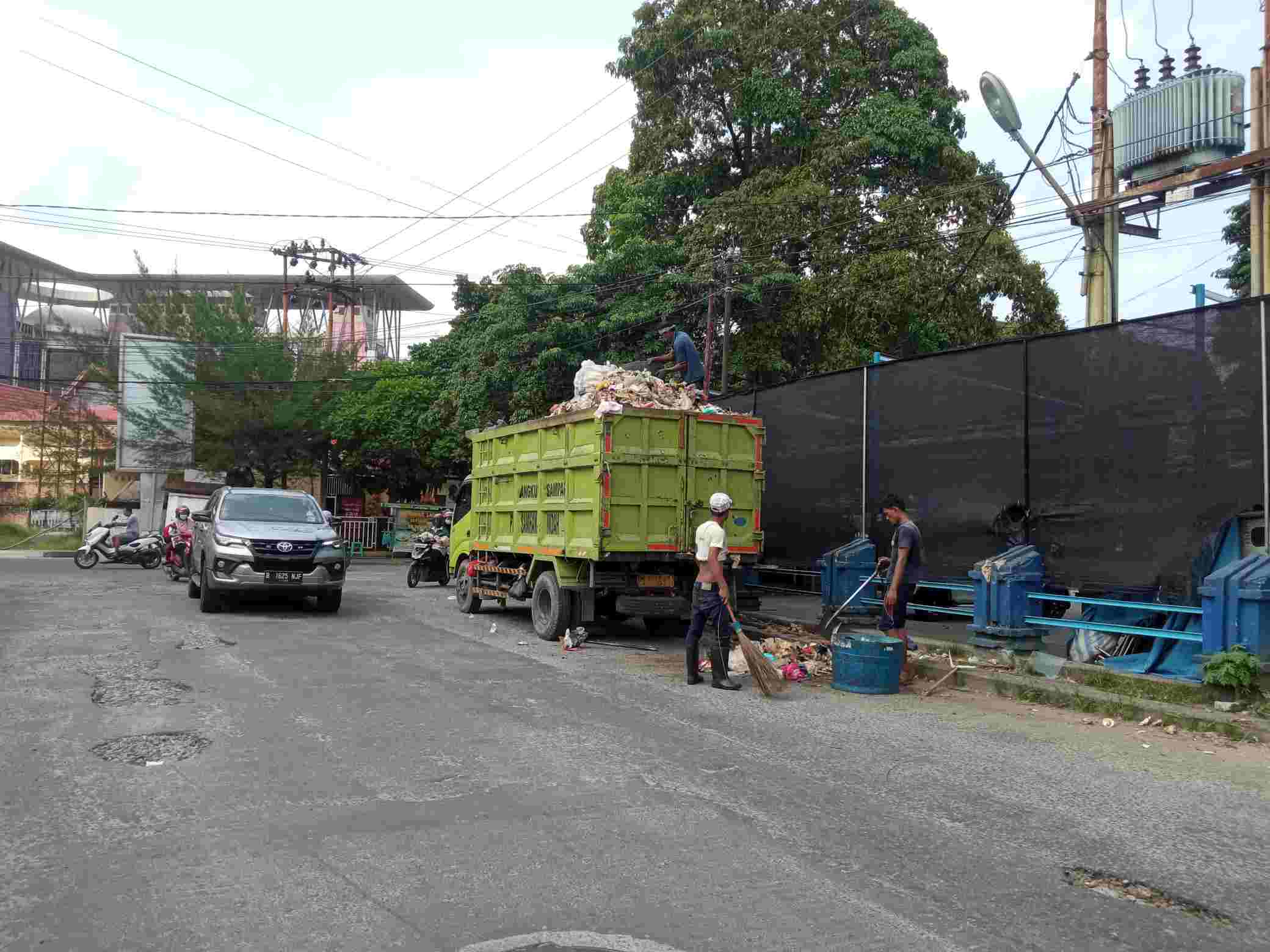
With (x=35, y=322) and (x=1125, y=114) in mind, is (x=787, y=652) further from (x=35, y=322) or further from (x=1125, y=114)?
(x=35, y=322)

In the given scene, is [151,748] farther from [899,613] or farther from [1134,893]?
[899,613]

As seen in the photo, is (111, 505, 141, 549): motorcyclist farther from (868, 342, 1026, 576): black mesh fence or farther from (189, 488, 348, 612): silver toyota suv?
(868, 342, 1026, 576): black mesh fence

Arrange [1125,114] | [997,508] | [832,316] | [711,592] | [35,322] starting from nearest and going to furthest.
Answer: [711,592] < [997,508] < [1125,114] < [832,316] < [35,322]

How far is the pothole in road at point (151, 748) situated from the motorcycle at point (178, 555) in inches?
612

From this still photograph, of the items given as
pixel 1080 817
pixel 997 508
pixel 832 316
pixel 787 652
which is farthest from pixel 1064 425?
pixel 832 316

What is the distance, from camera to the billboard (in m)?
34.2

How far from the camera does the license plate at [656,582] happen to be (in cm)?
1130

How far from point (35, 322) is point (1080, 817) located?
258 feet

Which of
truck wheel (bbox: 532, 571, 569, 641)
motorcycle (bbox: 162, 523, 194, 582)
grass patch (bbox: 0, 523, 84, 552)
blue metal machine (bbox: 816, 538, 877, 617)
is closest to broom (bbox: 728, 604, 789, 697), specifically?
blue metal machine (bbox: 816, 538, 877, 617)

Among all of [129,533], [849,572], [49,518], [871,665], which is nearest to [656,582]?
[849,572]

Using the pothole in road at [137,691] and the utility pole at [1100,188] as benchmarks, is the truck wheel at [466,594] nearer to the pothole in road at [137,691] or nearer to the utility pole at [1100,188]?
the pothole in road at [137,691]

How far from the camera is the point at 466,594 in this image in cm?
1509

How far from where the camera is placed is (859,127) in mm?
23109

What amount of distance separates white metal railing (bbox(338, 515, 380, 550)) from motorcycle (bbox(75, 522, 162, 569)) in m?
10.1
